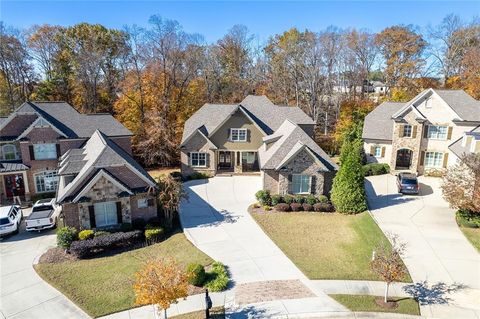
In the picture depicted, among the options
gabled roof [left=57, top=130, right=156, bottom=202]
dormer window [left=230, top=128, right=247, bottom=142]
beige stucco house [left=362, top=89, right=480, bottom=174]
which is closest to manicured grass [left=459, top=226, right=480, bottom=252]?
beige stucco house [left=362, top=89, right=480, bottom=174]

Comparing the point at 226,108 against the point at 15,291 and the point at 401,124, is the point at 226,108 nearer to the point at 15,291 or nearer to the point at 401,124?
the point at 401,124

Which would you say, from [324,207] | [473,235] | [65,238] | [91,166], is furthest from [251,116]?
[473,235]

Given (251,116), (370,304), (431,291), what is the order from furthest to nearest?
(251,116) < (431,291) < (370,304)

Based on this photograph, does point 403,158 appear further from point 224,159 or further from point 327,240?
point 327,240

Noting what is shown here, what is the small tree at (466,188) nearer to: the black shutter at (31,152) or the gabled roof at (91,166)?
the gabled roof at (91,166)

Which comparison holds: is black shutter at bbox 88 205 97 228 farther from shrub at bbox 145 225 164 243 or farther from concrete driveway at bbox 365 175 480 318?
concrete driveway at bbox 365 175 480 318

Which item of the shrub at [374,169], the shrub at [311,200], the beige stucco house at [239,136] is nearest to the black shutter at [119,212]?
the beige stucco house at [239,136]
